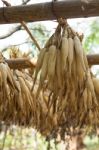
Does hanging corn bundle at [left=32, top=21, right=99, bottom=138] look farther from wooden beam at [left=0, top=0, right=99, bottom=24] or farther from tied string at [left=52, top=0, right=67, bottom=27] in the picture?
wooden beam at [left=0, top=0, right=99, bottom=24]

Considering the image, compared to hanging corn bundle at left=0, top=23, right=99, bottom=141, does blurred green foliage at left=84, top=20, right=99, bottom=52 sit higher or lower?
higher

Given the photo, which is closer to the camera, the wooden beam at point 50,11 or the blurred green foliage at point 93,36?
the wooden beam at point 50,11

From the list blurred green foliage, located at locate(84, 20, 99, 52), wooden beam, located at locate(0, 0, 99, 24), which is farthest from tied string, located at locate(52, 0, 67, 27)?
blurred green foliage, located at locate(84, 20, 99, 52)

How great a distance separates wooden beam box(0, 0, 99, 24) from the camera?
167cm

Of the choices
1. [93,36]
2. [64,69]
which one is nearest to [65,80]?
[64,69]

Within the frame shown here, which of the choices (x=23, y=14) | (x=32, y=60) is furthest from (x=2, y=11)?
(x=32, y=60)

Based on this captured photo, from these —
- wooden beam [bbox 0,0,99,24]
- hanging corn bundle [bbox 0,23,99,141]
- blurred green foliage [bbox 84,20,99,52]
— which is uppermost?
blurred green foliage [bbox 84,20,99,52]

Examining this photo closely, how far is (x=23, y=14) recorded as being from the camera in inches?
71.4

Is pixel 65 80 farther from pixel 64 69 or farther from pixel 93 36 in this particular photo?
pixel 93 36

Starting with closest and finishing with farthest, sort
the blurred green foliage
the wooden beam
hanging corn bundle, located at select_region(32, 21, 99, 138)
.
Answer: the wooden beam < hanging corn bundle, located at select_region(32, 21, 99, 138) < the blurred green foliage

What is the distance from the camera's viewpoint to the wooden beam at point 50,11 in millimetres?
1671

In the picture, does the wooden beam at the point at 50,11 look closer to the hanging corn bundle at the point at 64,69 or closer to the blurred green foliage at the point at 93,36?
the hanging corn bundle at the point at 64,69

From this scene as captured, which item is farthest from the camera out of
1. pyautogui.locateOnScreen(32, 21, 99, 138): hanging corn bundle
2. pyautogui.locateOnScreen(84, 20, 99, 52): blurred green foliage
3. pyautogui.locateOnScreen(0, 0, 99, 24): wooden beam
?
pyautogui.locateOnScreen(84, 20, 99, 52): blurred green foliage

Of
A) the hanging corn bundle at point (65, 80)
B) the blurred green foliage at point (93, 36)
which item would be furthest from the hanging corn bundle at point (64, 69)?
the blurred green foliage at point (93, 36)
